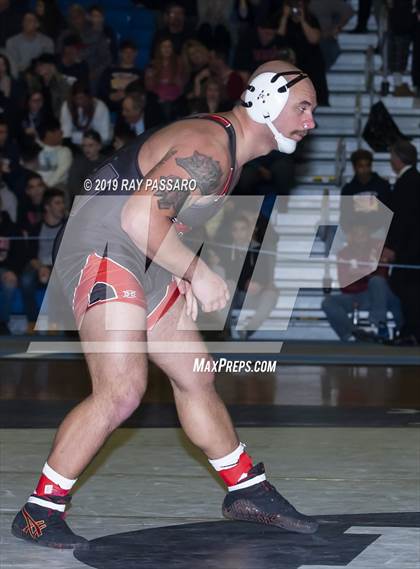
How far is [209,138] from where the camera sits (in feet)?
15.5

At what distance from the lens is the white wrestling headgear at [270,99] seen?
489cm

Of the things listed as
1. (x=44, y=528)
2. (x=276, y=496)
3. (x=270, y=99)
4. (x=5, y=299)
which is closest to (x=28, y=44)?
(x=5, y=299)

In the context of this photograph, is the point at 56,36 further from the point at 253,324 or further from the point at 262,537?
the point at 262,537

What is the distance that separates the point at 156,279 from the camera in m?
5.07

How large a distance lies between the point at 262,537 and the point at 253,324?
7130 millimetres

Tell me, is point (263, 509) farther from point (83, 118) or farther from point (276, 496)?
point (83, 118)

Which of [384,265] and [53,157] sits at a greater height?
[53,157]

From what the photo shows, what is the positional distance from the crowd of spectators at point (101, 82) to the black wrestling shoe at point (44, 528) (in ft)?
23.9

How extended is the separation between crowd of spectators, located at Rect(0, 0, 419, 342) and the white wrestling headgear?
703cm

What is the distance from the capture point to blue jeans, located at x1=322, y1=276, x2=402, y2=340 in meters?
12.0

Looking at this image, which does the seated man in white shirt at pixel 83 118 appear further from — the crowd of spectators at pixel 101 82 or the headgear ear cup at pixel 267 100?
the headgear ear cup at pixel 267 100

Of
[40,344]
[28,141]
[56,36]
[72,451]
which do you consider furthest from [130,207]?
[56,36]

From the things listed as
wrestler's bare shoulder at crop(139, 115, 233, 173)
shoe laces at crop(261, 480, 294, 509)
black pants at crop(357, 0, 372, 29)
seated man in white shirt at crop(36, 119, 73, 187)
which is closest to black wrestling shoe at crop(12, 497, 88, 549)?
shoe laces at crop(261, 480, 294, 509)

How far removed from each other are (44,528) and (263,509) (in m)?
0.82
